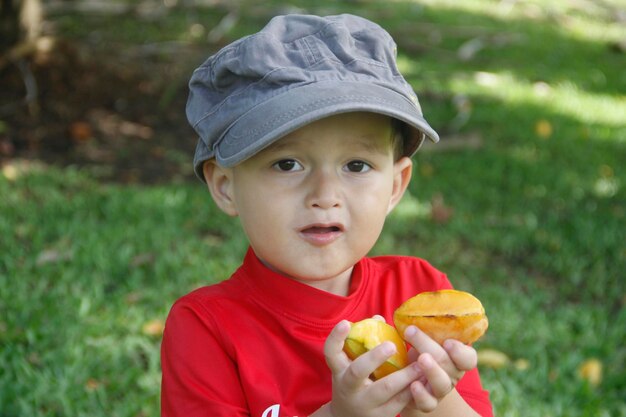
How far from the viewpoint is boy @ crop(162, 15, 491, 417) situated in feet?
5.30

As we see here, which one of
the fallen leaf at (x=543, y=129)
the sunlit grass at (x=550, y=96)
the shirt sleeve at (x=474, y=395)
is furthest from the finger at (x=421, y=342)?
the sunlit grass at (x=550, y=96)

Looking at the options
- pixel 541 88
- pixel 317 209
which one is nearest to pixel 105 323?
pixel 317 209

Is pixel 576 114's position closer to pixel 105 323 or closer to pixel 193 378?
pixel 105 323

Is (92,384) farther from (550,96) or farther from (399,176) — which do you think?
(550,96)

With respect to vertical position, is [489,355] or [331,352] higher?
[331,352]

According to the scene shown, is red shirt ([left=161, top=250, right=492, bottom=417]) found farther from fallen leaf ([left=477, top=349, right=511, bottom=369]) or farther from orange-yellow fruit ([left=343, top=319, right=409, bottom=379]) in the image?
fallen leaf ([left=477, top=349, right=511, bottom=369])

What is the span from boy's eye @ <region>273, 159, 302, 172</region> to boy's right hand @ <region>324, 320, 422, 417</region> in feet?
1.22

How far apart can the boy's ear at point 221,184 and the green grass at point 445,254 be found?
1.02 meters

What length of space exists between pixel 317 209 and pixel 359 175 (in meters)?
0.13

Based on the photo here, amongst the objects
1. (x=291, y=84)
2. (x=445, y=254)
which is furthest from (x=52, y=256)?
(x=291, y=84)

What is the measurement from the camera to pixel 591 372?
10.0ft

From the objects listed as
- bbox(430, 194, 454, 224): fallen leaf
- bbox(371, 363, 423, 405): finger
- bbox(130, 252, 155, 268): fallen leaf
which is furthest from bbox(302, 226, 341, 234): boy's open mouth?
bbox(430, 194, 454, 224): fallen leaf

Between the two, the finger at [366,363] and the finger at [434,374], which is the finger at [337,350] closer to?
the finger at [366,363]

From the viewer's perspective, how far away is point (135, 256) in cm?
368
